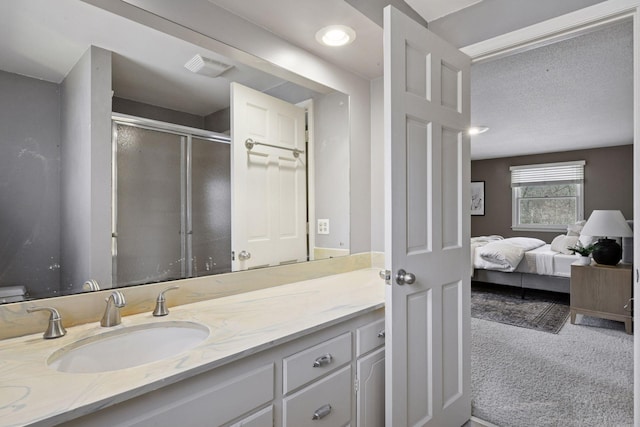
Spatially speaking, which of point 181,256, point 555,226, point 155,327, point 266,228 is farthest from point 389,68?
point 555,226

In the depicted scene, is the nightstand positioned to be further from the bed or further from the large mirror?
the large mirror

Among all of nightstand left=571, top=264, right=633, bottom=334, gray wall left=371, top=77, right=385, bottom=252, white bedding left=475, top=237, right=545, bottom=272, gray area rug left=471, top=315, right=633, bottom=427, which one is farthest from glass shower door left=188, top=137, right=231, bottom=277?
white bedding left=475, top=237, right=545, bottom=272

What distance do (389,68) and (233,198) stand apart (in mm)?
944

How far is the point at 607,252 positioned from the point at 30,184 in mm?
4540

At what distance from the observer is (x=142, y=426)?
813 millimetres

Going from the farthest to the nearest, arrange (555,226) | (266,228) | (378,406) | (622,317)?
(555,226) → (622,317) → (266,228) → (378,406)

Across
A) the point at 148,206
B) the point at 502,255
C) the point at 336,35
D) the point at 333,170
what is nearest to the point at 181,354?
the point at 148,206

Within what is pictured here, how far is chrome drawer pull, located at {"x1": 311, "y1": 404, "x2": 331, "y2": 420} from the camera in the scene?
121 cm

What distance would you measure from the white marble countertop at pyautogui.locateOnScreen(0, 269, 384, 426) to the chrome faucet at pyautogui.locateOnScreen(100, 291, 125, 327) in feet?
0.09

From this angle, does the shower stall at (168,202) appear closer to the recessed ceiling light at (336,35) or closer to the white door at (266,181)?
the white door at (266,181)

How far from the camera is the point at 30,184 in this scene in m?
1.16

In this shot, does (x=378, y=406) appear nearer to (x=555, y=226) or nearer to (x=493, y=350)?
(x=493, y=350)

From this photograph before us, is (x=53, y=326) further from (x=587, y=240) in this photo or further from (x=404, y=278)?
(x=587, y=240)

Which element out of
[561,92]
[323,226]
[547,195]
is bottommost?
[323,226]
